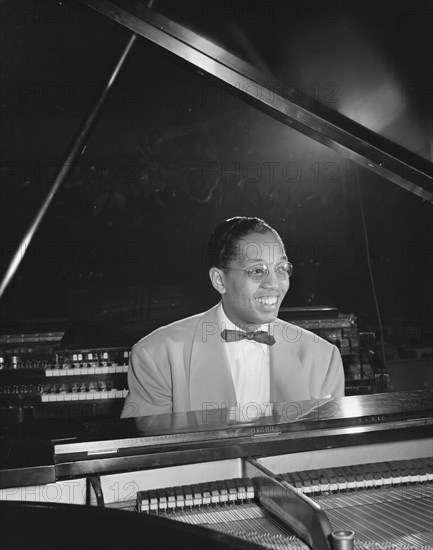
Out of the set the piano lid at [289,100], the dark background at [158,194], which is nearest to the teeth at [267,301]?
the piano lid at [289,100]

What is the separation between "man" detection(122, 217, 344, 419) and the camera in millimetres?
3047

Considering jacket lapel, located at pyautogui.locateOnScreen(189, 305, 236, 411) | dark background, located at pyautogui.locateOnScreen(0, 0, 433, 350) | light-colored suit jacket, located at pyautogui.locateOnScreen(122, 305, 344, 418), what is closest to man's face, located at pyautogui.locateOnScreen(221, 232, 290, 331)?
light-colored suit jacket, located at pyautogui.locateOnScreen(122, 305, 344, 418)

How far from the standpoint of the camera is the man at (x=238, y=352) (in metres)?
3.05

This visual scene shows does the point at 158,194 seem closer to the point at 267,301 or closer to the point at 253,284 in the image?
the point at 253,284

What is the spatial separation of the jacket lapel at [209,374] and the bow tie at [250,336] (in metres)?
0.14

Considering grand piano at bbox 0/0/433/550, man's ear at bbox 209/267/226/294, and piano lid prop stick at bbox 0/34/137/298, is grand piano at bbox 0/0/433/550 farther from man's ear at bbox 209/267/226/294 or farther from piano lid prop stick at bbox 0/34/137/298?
piano lid prop stick at bbox 0/34/137/298

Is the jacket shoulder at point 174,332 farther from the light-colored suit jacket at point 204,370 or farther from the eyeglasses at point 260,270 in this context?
the eyeglasses at point 260,270

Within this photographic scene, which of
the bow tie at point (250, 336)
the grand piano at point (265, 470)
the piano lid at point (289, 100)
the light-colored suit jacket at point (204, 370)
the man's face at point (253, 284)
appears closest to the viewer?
the grand piano at point (265, 470)

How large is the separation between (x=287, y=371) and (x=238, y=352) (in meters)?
0.35

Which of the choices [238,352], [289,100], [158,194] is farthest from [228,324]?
[158,194]

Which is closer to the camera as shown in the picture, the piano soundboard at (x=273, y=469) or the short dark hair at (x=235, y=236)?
the piano soundboard at (x=273, y=469)

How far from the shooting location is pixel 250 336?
334cm

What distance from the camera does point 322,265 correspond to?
17.4 feet

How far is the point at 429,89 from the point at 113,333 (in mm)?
2429
